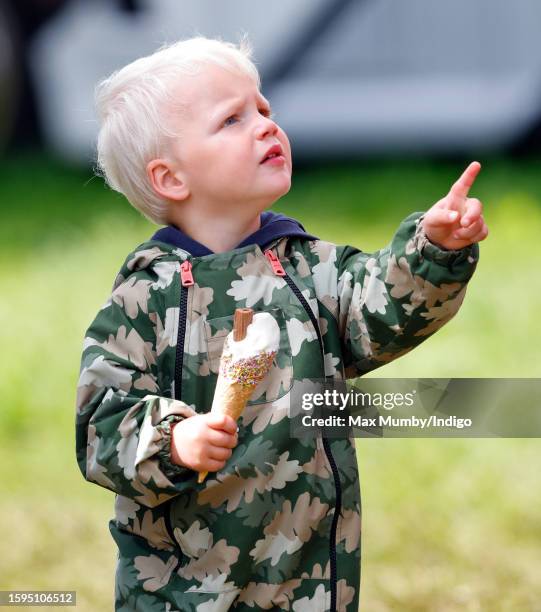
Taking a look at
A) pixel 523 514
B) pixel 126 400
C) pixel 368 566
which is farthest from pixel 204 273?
pixel 523 514

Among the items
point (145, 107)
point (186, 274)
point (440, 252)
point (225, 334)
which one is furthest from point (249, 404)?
point (145, 107)

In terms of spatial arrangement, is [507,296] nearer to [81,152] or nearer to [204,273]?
[204,273]

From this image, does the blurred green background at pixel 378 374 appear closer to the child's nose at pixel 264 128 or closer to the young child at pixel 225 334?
the young child at pixel 225 334

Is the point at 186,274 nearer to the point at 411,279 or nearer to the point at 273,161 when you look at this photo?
the point at 273,161

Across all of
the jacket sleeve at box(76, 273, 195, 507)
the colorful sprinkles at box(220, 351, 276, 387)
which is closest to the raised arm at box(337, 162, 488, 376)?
the colorful sprinkles at box(220, 351, 276, 387)

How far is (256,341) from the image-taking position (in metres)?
1.79

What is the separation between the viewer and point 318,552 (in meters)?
1.93

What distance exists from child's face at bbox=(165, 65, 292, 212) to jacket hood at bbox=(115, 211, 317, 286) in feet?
0.15

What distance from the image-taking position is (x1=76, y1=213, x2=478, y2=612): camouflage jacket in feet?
6.09

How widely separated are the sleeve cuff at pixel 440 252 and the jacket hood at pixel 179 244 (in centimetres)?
27

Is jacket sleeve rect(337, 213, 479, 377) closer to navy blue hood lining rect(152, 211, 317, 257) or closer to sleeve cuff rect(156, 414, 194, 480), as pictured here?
navy blue hood lining rect(152, 211, 317, 257)

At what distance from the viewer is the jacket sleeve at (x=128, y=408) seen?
1789 millimetres

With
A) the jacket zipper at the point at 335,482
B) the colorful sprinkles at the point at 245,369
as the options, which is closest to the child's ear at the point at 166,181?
the jacket zipper at the point at 335,482

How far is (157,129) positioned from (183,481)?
606 millimetres
